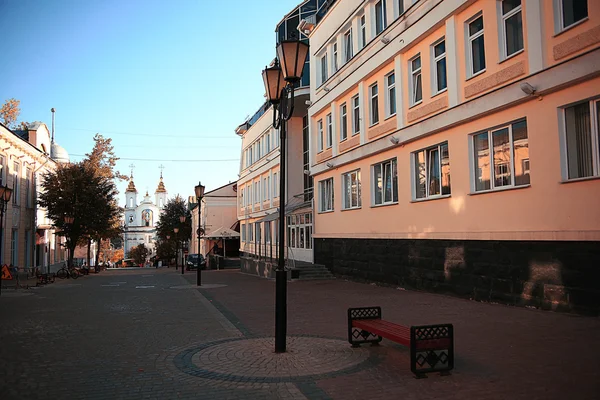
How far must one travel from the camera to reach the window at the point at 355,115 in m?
22.5

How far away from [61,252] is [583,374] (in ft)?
163

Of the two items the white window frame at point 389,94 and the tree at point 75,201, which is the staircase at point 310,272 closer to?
the white window frame at point 389,94

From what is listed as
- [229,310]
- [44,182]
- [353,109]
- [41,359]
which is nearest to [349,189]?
[353,109]

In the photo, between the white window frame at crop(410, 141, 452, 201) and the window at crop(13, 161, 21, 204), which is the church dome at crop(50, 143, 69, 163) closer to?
the window at crop(13, 161, 21, 204)

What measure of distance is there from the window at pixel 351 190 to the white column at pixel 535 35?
11141mm

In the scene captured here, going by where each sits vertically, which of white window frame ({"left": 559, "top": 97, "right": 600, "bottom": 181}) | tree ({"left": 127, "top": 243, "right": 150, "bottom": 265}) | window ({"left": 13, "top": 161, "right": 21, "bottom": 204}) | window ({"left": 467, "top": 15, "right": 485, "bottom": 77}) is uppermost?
window ({"left": 467, "top": 15, "right": 485, "bottom": 77})

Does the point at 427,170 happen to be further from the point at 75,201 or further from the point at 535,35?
the point at 75,201

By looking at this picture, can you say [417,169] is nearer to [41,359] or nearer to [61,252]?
[41,359]

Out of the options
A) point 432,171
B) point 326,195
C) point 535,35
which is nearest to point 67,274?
point 326,195

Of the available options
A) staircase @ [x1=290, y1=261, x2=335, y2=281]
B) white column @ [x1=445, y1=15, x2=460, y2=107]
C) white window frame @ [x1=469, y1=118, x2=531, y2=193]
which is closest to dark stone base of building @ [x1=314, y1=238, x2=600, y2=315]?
white window frame @ [x1=469, y1=118, x2=531, y2=193]

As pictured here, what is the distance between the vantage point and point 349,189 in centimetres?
2350

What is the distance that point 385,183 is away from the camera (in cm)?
2005

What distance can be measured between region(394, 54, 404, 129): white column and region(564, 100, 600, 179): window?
7453mm

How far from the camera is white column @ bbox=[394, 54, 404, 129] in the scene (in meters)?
18.2
